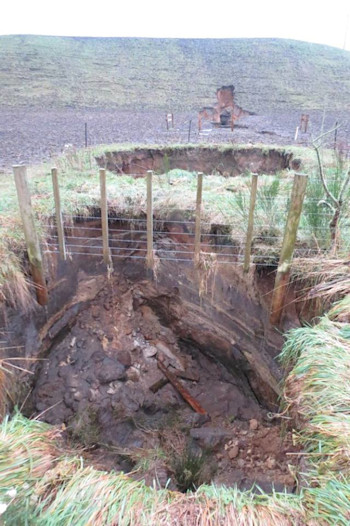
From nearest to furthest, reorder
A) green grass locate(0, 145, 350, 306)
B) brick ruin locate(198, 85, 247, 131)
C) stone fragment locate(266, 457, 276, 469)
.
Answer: stone fragment locate(266, 457, 276, 469) < green grass locate(0, 145, 350, 306) < brick ruin locate(198, 85, 247, 131)

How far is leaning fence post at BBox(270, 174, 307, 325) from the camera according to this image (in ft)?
10.4

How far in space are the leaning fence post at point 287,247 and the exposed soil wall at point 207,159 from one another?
541cm

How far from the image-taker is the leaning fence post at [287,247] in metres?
3.16

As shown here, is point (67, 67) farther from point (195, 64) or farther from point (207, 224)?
point (207, 224)

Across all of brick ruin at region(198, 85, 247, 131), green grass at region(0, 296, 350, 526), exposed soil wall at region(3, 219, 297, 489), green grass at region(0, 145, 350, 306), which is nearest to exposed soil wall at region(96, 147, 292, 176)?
green grass at region(0, 145, 350, 306)

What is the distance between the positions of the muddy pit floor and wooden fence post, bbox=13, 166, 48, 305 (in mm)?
677

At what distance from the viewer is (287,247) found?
131 inches

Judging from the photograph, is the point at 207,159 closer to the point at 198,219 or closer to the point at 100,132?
the point at 100,132

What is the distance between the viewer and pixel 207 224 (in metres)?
3.91

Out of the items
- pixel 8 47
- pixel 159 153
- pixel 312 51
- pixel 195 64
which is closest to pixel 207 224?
pixel 159 153

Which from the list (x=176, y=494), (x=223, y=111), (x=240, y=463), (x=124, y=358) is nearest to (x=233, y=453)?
(x=240, y=463)

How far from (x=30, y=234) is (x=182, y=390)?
7.43ft

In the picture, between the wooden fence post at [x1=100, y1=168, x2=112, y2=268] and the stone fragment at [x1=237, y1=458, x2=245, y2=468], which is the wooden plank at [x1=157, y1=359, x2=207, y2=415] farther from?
the wooden fence post at [x1=100, y1=168, x2=112, y2=268]

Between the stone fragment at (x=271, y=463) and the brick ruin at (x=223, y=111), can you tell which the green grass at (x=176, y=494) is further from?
the brick ruin at (x=223, y=111)
